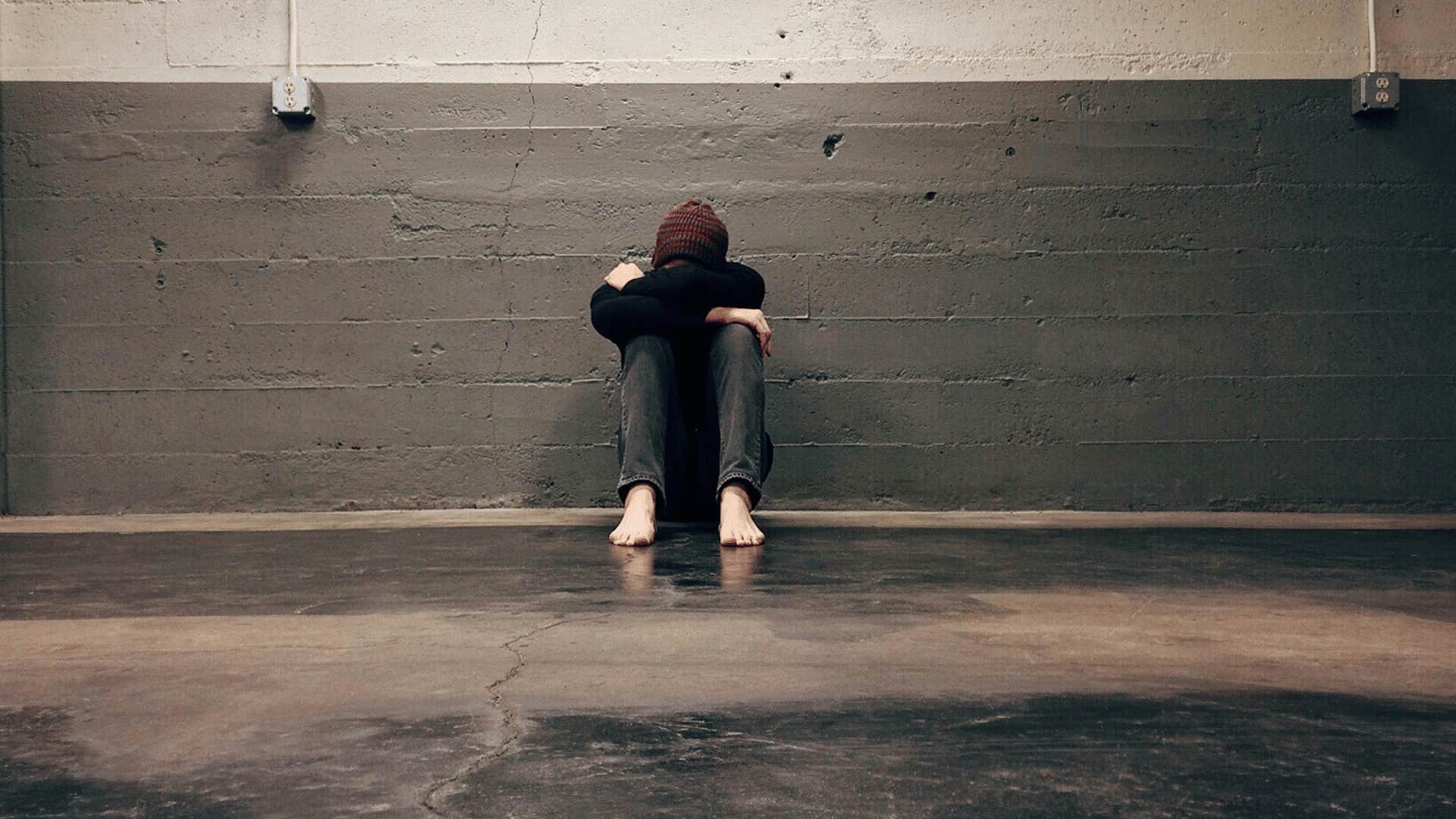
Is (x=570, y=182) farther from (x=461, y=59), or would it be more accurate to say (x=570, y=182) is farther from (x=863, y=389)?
(x=863, y=389)

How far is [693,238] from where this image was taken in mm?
2902

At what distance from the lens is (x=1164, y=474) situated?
11.5ft

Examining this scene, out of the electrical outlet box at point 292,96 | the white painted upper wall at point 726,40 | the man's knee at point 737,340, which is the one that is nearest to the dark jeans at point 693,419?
the man's knee at point 737,340

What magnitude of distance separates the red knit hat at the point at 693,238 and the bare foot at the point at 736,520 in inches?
26.0

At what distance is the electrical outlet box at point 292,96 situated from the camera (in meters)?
3.51

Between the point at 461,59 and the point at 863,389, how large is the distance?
170 cm

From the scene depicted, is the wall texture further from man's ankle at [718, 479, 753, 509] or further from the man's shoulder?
man's ankle at [718, 479, 753, 509]

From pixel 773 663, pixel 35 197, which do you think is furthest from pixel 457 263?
pixel 773 663

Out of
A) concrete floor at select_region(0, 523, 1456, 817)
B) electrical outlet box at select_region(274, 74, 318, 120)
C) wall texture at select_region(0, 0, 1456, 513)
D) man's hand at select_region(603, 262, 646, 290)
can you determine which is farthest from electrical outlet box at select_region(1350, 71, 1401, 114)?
electrical outlet box at select_region(274, 74, 318, 120)

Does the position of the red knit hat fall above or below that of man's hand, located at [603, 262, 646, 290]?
above

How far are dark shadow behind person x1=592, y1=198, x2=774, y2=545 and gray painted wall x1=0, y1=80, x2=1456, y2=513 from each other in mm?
667

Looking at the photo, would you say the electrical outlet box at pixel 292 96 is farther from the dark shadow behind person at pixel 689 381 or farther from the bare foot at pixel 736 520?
the bare foot at pixel 736 520

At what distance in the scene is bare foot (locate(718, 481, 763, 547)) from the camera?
2.53 m

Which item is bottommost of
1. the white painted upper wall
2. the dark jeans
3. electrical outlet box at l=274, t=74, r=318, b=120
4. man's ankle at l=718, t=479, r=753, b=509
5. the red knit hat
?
man's ankle at l=718, t=479, r=753, b=509
